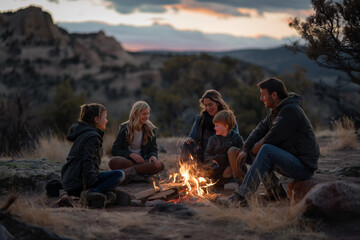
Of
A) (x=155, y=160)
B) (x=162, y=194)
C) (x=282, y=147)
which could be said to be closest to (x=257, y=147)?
(x=282, y=147)

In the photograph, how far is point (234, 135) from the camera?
6.26 metres

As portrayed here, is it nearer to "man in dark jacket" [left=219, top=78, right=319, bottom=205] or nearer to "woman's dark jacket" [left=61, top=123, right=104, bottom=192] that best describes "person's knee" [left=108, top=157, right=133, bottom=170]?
"woman's dark jacket" [left=61, top=123, right=104, bottom=192]

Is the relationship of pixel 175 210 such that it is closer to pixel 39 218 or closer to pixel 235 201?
pixel 235 201

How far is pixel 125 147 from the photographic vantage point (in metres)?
6.98

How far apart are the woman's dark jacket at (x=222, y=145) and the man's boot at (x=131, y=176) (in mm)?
1427

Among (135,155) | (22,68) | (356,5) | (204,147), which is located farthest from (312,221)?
(22,68)

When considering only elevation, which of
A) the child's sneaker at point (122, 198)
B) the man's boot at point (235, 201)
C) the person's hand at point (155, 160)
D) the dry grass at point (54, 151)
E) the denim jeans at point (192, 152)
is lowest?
the dry grass at point (54, 151)

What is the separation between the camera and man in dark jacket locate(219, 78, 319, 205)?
15.6ft

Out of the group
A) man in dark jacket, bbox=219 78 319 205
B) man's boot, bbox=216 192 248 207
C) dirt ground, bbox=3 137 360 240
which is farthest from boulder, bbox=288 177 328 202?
dirt ground, bbox=3 137 360 240

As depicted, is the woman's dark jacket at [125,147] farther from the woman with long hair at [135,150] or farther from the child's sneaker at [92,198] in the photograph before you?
the child's sneaker at [92,198]

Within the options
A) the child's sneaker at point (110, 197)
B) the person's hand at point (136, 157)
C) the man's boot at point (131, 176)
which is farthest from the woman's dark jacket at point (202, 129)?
the child's sneaker at point (110, 197)

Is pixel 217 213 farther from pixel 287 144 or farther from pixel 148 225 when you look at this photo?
pixel 287 144

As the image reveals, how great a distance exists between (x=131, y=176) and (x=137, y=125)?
938mm

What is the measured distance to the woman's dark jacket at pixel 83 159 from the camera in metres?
5.07
